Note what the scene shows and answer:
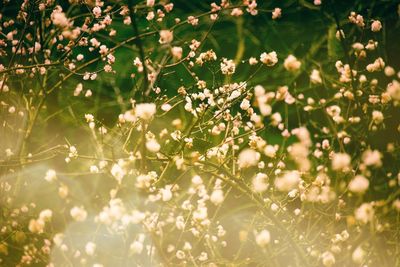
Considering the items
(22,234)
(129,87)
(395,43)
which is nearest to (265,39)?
(395,43)

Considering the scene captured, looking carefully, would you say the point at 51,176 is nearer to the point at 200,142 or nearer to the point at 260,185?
the point at 260,185

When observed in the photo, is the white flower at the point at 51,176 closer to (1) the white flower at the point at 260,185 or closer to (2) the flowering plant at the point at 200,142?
(2) the flowering plant at the point at 200,142

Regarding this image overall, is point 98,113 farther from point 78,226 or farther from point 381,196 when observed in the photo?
point 381,196

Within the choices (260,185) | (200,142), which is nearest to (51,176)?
(260,185)

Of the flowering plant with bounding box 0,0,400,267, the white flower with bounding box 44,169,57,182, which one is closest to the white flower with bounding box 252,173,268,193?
the flowering plant with bounding box 0,0,400,267

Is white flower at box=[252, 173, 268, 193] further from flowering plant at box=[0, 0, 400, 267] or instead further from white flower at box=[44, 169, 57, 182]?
white flower at box=[44, 169, 57, 182]

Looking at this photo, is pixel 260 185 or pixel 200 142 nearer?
pixel 260 185

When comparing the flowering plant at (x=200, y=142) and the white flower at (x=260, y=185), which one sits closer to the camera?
the white flower at (x=260, y=185)

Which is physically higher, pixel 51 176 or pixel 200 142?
pixel 51 176

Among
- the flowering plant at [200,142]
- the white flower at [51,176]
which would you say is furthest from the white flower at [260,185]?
the white flower at [51,176]

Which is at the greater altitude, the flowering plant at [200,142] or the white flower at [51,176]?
the white flower at [51,176]
